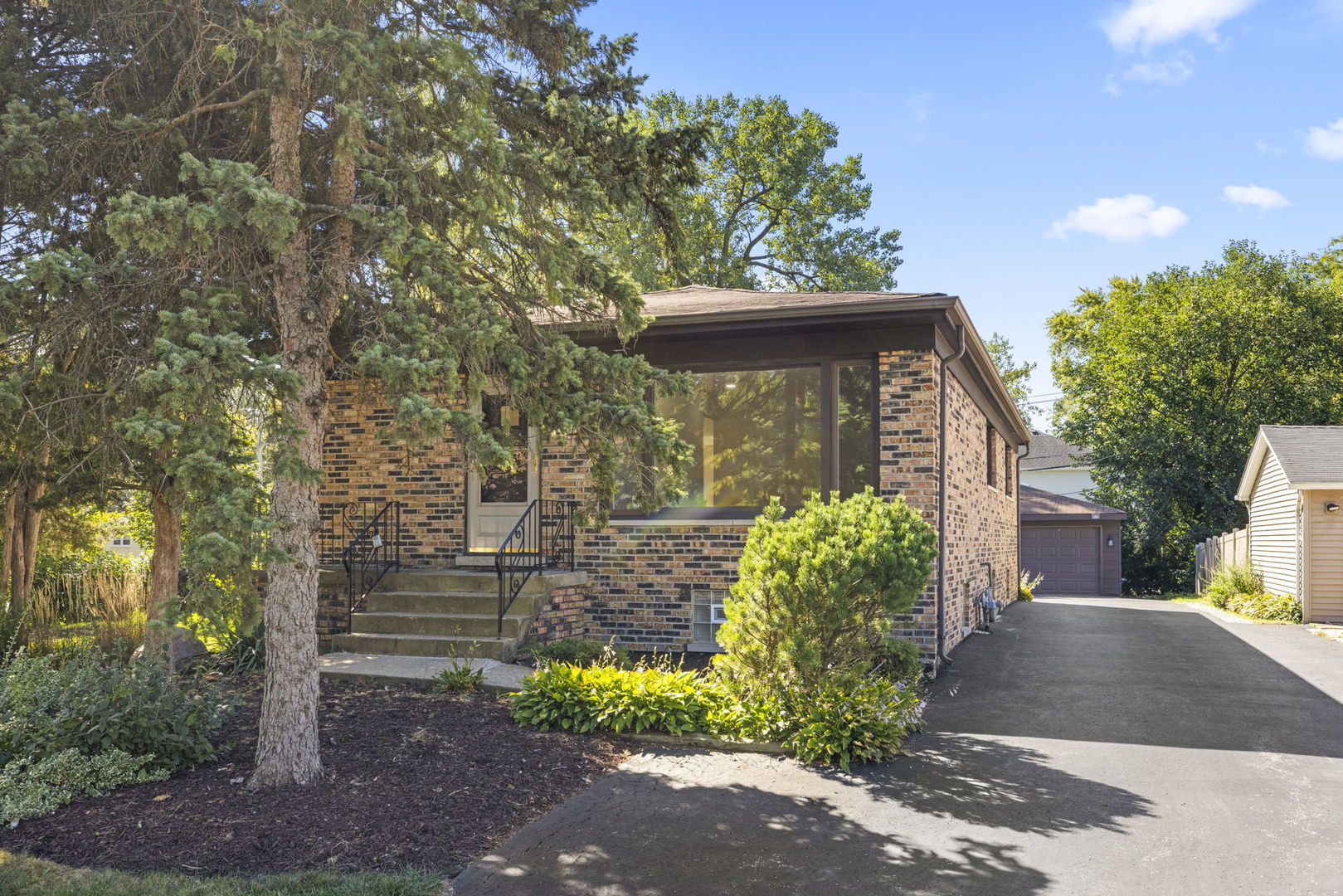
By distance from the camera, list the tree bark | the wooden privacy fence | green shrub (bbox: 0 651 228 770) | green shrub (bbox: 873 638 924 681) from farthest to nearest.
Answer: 1. the wooden privacy fence
2. the tree bark
3. green shrub (bbox: 873 638 924 681)
4. green shrub (bbox: 0 651 228 770)

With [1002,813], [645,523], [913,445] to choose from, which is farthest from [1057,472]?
[1002,813]

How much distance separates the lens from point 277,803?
4.88 m

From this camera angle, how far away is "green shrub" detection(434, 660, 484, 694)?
7527 millimetres

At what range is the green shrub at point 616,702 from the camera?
658cm

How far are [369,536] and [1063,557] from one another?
23.7m

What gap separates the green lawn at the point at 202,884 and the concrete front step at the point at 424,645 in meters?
4.43

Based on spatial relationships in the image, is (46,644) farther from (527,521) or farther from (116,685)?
(527,521)

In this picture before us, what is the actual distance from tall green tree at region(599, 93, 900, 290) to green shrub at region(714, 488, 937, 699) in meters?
22.4

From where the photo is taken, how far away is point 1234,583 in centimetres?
1920

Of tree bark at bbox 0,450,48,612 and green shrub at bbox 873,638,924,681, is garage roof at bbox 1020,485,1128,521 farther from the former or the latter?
tree bark at bbox 0,450,48,612

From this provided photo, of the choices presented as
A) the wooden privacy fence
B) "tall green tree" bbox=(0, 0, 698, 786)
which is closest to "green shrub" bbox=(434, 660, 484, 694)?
"tall green tree" bbox=(0, 0, 698, 786)

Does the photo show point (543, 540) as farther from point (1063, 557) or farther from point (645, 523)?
point (1063, 557)

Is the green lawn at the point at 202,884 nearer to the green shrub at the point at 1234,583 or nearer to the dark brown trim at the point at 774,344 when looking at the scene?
the dark brown trim at the point at 774,344

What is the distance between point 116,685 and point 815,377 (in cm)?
742
